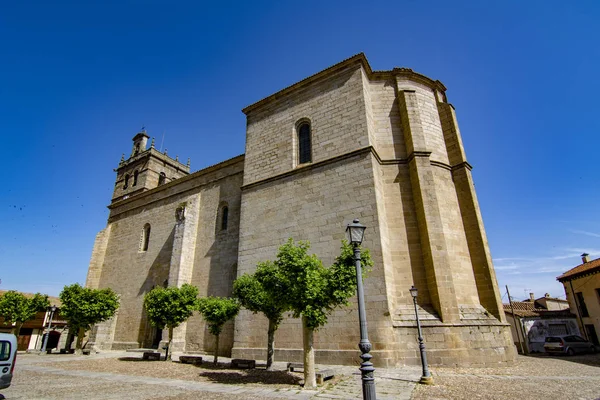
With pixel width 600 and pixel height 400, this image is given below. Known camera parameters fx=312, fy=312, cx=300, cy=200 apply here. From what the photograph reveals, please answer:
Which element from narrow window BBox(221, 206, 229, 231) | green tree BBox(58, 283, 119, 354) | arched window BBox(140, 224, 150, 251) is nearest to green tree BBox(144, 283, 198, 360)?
narrow window BBox(221, 206, 229, 231)

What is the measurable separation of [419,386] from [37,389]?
8894 millimetres

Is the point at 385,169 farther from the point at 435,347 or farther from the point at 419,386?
the point at 419,386

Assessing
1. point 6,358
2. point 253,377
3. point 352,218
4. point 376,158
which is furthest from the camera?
point 376,158

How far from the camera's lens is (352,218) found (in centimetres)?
1167

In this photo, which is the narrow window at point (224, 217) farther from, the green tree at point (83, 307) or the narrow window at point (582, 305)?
the narrow window at point (582, 305)

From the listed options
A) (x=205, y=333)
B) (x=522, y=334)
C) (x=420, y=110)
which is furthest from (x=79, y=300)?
(x=522, y=334)

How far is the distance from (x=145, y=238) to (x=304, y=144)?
13855mm

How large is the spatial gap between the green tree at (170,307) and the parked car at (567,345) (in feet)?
58.4

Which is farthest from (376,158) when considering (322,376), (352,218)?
(322,376)

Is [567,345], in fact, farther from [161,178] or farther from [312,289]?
[161,178]

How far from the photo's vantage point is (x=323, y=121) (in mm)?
14531

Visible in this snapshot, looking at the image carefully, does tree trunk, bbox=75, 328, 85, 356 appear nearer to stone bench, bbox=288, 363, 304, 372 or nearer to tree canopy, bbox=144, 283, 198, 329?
tree canopy, bbox=144, 283, 198, 329

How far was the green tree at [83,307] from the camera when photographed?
54.1 feet

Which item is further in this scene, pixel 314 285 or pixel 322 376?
pixel 322 376
